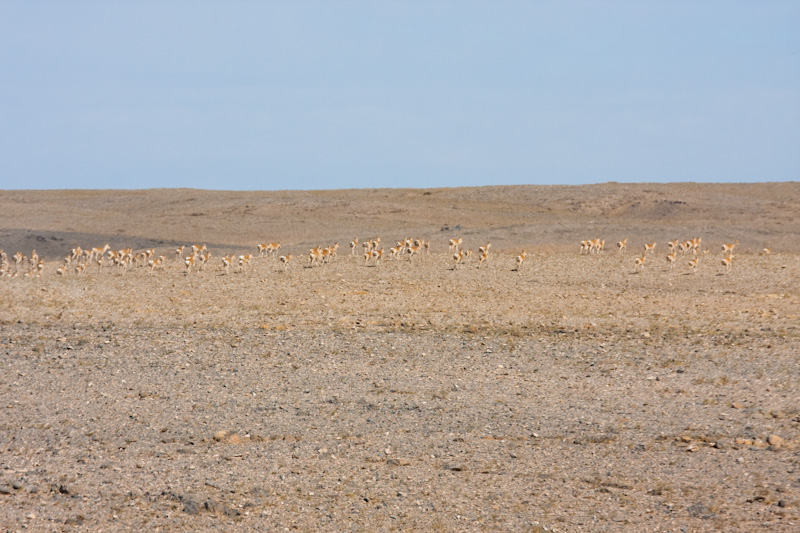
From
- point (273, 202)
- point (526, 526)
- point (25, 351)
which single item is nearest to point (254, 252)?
point (273, 202)

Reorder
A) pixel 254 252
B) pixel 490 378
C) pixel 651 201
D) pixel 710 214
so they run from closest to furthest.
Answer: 1. pixel 490 378
2. pixel 254 252
3. pixel 710 214
4. pixel 651 201

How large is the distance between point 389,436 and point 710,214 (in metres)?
46.4

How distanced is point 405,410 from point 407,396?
0.90 meters

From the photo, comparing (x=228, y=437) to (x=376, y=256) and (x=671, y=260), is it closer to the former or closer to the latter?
(x=671, y=260)

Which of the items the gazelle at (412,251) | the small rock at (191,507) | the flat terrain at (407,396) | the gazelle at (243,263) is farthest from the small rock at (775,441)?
the gazelle at (412,251)

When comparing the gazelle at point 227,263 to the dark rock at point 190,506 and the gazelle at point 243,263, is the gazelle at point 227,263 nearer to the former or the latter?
the gazelle at point 243,263

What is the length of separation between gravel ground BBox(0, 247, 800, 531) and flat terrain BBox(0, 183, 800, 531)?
1.9 inches

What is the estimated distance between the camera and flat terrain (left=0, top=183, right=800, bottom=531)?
31.5 feet

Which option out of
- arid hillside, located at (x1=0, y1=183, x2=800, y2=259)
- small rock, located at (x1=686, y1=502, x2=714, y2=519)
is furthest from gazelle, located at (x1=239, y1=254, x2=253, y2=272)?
small rock, located at (x1=686, y1=502, x2=714, y2=519)

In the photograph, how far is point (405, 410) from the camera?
13.5m

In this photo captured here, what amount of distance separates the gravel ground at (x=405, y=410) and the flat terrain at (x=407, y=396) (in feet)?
0.16

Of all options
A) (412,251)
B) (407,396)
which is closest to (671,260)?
(412,251)

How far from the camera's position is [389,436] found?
12.2 m

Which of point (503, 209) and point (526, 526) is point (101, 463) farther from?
point (503, 209)
